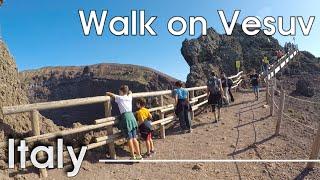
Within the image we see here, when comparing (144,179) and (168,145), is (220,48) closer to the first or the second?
(168,145)

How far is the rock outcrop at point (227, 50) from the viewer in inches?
1733

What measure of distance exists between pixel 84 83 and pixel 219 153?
146966 millimetres

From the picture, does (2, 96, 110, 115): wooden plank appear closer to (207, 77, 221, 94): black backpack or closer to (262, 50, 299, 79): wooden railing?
(207, 77, 221, 94): black backpack

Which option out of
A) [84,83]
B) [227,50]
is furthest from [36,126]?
[84,83]

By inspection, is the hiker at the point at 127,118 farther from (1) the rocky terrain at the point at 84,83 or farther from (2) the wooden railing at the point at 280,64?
(1) the rocky terrain at the point at 84,83

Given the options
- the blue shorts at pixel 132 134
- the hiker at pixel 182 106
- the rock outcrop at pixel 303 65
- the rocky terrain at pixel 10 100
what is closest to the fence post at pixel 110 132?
the blue shorts at pixel 132 134

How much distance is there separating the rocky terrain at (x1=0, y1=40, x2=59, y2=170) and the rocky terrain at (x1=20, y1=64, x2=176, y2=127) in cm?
10559

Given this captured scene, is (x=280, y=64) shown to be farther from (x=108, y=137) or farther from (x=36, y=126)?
(x=36, y=126)

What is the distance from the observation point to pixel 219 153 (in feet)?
40.2

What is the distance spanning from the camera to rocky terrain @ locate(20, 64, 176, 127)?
127375 mm

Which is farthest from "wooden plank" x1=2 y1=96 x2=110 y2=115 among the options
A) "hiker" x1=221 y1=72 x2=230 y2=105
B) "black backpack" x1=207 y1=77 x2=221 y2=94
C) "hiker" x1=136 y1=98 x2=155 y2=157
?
"hiker" x1=221 y1=72 x2=230 y2=105

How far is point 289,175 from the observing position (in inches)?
420

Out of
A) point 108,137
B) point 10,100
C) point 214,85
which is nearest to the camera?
point 10,100

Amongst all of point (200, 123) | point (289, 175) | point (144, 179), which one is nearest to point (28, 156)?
point (144, 179)
